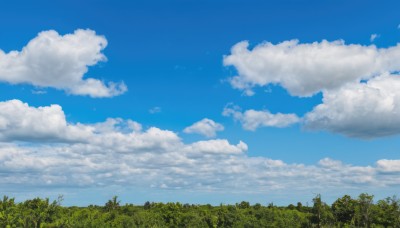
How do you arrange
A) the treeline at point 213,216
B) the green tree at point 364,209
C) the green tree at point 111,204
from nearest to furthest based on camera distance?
the treeline at point 213,216, the green tree at point 364,209, the green tree at point 111,204

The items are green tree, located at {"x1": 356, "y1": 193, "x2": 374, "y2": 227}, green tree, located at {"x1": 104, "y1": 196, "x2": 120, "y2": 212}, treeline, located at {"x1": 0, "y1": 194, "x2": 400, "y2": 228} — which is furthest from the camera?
green tree, located at {"x1": 104, "y1": 196, "x2": 120, "y2": 212}

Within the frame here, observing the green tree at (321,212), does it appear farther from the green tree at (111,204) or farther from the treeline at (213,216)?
the green tree at (111,204)

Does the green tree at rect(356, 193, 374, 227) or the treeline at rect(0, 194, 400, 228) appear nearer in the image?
the treeline at rect(0, 194, 400, 228)

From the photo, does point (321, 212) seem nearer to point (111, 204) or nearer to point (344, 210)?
point (344, 210)

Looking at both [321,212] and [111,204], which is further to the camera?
[111,204]

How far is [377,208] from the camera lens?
2657 inches

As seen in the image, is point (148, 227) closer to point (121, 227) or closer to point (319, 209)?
point (121, 227)

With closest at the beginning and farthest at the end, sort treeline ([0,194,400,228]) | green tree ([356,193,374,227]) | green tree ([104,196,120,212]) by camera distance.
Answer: treeline ([0,194,400,228]) → green tree ([356,193,374,227]) → green tree ([104,196,120,212])

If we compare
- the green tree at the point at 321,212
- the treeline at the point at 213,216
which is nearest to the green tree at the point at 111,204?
the treeline at the point at 213,216

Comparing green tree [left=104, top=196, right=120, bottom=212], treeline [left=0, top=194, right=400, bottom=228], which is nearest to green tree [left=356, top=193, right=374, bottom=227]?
treeline [left=0, top=194, right=400, bottom=228]

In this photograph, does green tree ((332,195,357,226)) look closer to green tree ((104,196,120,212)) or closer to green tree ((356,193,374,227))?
green tree ((356,193,374,227))

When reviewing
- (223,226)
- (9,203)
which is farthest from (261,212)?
(9,203)

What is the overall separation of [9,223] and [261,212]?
72.2 m

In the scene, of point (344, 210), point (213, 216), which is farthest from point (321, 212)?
point (213, 216)
